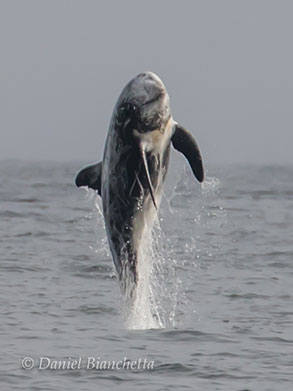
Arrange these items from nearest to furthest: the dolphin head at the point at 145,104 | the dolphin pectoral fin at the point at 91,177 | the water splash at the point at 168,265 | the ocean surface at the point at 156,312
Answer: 1. the dolphin head at the point at 145,104
2. the dolphin pectoral fin at the point at 91,177
3. the water splash at the point at 168,265
4. the ocean surface at the point at 156,312

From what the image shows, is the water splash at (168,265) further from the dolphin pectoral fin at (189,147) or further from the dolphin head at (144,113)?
the dolphin head at (144,113)

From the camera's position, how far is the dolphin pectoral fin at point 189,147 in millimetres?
12906

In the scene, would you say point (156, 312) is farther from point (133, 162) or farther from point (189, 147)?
point (133, 162)

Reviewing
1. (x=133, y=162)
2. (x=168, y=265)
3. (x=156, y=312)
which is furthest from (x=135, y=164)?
(x=168, y=265)

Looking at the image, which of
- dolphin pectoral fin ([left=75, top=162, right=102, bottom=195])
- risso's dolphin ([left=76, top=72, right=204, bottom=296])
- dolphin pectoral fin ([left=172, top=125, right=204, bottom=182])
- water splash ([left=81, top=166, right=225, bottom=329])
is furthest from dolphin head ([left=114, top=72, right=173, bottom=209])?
water splash ([left=81, top=166, right=225, bottom=329])

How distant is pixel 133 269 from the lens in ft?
44.2

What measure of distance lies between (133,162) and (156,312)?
5.94 metres

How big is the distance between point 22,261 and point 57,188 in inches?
1173

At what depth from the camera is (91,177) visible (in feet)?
43.8

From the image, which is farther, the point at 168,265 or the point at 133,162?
the point at 168,265

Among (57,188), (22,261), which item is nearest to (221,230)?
(22,261)

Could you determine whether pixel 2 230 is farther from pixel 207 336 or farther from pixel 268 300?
pixel 207 336

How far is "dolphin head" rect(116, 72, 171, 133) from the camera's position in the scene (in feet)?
39.8

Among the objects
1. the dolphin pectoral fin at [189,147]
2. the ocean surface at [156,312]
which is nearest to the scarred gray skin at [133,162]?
the dolphin pectoral fin at [189,147]
